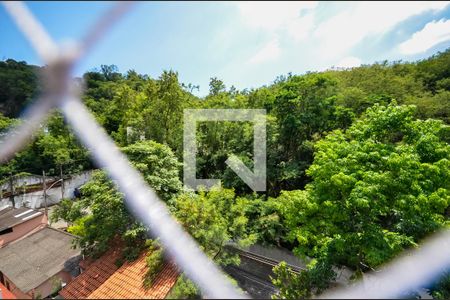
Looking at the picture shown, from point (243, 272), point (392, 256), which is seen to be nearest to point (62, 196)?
point (243, 272)

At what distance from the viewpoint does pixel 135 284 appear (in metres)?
6.53

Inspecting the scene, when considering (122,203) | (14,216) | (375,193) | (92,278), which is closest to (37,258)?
(92,278)

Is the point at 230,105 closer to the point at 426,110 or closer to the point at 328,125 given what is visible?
the point at 328,125

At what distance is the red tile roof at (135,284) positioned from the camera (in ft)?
19.7

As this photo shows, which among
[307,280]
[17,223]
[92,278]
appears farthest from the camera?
[17,223]

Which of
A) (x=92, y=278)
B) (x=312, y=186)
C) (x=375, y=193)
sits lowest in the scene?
(x=92, y=278)

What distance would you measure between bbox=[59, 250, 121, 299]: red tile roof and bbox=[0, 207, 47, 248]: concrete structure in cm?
632

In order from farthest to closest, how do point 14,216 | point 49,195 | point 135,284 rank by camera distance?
point 49,195 → point 14,216 → point 135,284

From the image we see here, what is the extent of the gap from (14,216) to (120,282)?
10.0 meters

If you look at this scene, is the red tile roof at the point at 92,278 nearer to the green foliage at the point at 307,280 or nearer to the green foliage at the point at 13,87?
the green foliage at the point at 307,280

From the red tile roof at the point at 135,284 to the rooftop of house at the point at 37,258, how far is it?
331cm

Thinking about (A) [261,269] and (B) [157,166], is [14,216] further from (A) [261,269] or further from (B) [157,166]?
(A) [261,269]

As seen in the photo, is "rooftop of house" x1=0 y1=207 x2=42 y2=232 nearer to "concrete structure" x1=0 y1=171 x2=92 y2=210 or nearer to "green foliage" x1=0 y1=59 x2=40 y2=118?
"concrete structure" x1=0 y1=171 x2=92 y2=210

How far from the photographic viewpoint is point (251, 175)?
1347cm
